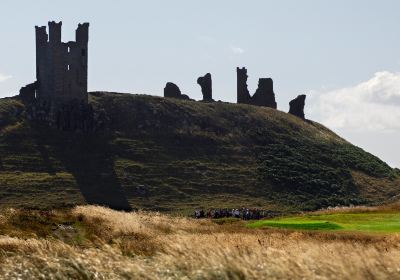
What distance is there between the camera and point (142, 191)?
4461 inches

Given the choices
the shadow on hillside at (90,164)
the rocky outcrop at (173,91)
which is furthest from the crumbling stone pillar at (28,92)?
the rocky outcrop at (173,91)

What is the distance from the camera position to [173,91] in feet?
567

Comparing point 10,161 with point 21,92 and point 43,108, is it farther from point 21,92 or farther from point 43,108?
point 21,92

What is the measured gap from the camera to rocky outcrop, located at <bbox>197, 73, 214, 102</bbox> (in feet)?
573

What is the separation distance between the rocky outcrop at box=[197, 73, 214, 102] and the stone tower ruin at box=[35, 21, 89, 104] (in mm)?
34457

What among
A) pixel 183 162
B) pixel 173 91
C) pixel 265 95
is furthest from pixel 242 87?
pixel 183 162

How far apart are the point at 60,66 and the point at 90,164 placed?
28428 millimetres

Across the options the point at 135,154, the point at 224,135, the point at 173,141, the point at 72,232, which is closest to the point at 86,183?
the point at 135,154

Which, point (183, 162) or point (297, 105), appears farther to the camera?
point (297, 105)

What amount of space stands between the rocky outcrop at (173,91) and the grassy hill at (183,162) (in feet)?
34.2

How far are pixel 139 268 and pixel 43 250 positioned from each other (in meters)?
2.44

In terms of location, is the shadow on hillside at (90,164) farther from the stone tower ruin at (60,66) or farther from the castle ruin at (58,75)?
the stone tower ruin at (60,66)

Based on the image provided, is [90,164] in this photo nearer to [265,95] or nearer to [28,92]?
[28,92]

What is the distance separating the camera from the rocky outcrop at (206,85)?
174750 mm
